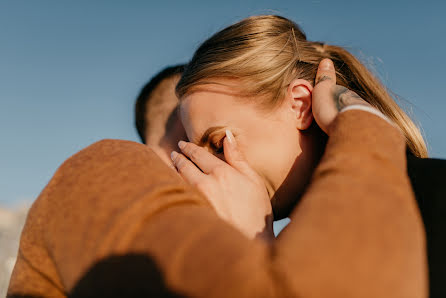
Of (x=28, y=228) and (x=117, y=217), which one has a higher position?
(x=117, y=217)

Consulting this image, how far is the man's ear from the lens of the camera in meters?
2.47

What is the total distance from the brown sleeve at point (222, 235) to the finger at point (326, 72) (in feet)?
3.67

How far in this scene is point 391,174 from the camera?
1.31 metres

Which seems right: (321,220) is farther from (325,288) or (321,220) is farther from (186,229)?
(186,229)

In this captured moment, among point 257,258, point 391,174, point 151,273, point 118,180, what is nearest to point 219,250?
point 257,258

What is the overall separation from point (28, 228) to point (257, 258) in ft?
2.95

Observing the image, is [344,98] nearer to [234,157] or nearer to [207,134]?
[234,157]

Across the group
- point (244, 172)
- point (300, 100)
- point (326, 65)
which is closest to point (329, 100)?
point (300, 100)

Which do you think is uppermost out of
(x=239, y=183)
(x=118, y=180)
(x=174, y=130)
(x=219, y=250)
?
(x=118, y=180)

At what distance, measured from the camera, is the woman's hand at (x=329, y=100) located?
1875 millimetres

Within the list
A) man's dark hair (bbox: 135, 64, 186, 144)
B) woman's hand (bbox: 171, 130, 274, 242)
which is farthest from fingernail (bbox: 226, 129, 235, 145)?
man's dark hair (bbox: 135, 64, 186, 144)

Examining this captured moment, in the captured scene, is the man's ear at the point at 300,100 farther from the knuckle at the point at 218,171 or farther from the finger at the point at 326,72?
the knuckle at the point at 218,171

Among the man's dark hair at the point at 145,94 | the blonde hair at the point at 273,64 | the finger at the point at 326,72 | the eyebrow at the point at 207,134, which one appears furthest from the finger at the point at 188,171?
the man's dark hair at the point at 145,94

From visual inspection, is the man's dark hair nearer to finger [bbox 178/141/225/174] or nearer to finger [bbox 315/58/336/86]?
finger [bbox 315/58/336/86]
